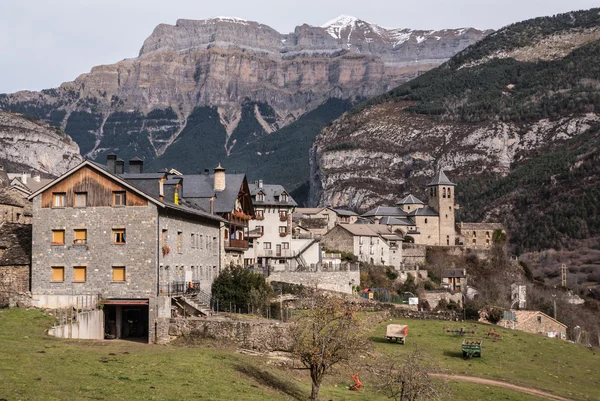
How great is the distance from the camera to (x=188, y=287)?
5056 centimetres

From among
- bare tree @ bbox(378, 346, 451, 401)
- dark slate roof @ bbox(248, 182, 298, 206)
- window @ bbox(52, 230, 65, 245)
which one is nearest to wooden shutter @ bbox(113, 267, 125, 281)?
window @ bbox(52, 230, 65, 245)

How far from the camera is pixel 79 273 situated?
46469 mm

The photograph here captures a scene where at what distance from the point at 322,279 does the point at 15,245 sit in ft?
116

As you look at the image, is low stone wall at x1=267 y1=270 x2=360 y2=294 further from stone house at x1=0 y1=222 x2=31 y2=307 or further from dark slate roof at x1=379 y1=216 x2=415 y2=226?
dark slate roof at x1=379 y1=216 x2=415 y2=226

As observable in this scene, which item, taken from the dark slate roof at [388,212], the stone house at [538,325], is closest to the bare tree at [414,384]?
the stone house at [538,325]

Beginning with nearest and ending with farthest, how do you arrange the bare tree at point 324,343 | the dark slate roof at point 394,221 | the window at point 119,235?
the bare tree at point 324,343 < the window at point 119,235 < the dark slate roof at point 394,221

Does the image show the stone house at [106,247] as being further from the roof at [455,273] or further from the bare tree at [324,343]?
the roof at [455,273]

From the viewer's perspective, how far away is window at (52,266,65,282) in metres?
46.7

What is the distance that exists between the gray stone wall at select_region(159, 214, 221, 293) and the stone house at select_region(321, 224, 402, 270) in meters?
50.7

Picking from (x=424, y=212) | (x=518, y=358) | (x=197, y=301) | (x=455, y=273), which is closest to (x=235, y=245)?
(x=197, y=301)

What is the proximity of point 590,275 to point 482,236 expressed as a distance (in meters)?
26.1

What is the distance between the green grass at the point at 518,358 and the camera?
1785 inches

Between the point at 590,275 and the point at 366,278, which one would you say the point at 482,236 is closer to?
the point at 590,275

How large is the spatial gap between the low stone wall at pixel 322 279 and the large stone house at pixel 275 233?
652 centimetres
